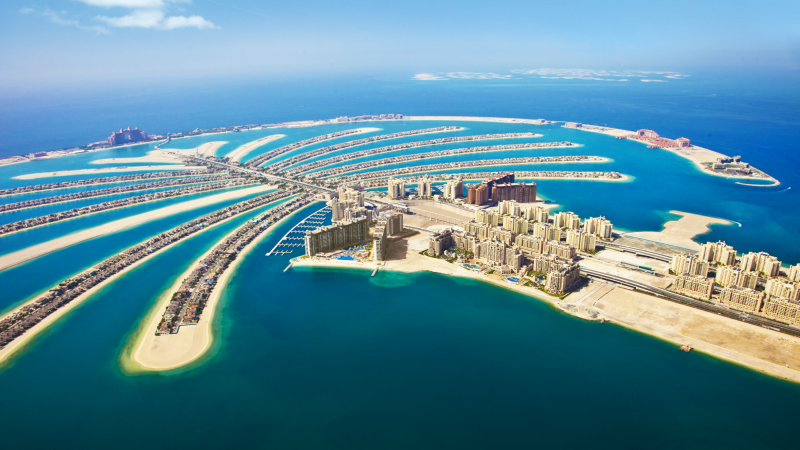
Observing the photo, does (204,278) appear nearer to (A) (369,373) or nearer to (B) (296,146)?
(A) (369,373)

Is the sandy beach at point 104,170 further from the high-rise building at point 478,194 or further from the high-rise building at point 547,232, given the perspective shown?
the high-rise building at point 547,232

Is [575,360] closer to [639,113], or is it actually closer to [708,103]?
[639,113]

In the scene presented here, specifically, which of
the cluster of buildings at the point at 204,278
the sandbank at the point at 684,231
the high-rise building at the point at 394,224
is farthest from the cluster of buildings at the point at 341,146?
the sandbank at the point at 684,231

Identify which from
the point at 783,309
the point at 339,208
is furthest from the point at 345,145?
the point at 783,309

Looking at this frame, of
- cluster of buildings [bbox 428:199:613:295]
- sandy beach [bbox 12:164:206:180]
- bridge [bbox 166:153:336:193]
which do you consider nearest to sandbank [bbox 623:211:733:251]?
cluster of buildings [bbox 428:199:613:295]

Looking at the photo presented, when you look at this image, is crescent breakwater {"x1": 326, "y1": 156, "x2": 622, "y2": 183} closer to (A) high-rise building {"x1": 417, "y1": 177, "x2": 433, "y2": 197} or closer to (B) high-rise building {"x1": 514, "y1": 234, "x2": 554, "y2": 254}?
(A) high-rise building {"x1": 417, "y1": 177, "x2": 433, "y2": 197}
